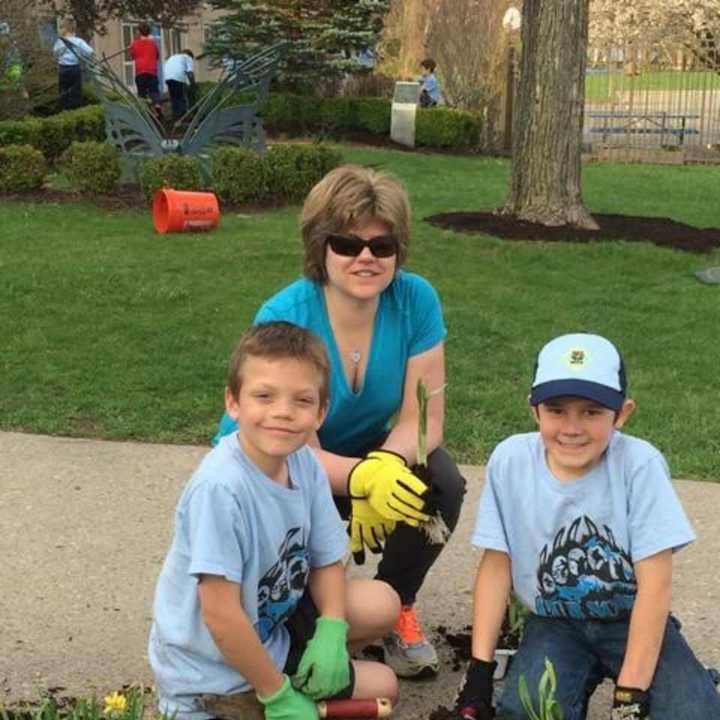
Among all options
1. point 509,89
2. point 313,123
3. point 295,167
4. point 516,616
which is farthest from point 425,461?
point 313,123

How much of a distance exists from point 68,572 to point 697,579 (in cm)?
185

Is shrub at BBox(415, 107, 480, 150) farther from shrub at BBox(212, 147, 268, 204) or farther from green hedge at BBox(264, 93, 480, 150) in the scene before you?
shrub at BBox(212, 147, 268, 204)

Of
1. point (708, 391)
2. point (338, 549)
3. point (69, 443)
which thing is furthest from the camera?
point (708, 391)

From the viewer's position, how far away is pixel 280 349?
2.36 metres

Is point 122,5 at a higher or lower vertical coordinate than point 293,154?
higher

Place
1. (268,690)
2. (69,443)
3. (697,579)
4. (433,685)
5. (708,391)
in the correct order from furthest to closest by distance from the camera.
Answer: (708,391) < (69,443) < (697,579) < (433,685) < (268,690)

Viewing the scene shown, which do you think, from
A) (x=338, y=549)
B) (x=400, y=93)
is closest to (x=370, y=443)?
(x=338, y=549)

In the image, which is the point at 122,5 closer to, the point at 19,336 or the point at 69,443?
the point at 19,336

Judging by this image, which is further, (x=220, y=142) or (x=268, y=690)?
(x=220, y=142)

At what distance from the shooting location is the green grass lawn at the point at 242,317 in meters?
5.03

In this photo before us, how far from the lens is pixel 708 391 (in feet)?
18.1

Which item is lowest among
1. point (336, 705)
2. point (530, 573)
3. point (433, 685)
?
point (433, 685)

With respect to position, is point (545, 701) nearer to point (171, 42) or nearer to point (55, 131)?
point (55, 131)

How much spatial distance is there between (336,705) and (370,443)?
850 millimetres
